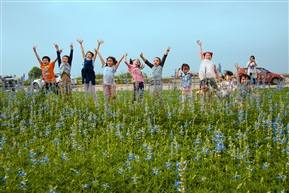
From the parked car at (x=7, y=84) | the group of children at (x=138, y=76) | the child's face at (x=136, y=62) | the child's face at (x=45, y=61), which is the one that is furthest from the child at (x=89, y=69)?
the parked car at (x=7, y=84)

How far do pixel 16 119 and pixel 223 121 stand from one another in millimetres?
5384

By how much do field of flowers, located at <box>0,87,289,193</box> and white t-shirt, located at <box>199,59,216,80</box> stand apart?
69cm

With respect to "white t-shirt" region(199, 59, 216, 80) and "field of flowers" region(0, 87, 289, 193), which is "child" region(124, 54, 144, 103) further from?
"white t-shirt" region(199, 59, 216, 80)

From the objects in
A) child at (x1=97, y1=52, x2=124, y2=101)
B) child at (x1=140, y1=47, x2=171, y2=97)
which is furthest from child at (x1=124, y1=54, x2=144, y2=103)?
child at (x1=97, y1=52, x2=124, y2=101)

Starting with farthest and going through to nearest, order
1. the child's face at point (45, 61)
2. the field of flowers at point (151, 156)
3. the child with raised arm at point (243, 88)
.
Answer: the child's face at point (45, 61) → the child with raised arm at point (243, 88) → the field of flowers at point (151, 156)

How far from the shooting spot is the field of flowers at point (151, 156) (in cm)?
438

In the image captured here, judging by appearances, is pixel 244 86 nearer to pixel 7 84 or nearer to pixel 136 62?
pixel 136 62

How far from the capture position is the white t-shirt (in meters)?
8.04

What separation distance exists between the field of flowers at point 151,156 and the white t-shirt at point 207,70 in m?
0.69

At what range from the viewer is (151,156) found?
5.05m

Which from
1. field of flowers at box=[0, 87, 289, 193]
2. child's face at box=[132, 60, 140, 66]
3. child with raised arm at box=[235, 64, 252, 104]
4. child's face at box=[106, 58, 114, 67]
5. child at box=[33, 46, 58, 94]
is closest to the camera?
field of flowers at box=[0, 87, 289, 193]

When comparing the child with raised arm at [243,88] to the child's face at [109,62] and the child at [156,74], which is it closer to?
the child at [156,74]

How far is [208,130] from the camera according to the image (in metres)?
6.50

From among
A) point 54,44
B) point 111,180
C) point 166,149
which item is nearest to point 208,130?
point 166,149
